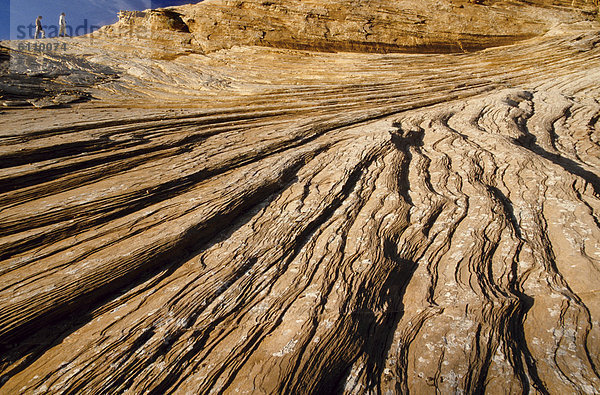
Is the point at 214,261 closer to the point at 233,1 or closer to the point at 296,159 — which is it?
the point at 296,159

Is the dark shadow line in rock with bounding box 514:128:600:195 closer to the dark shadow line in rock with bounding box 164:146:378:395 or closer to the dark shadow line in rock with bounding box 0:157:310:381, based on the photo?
the dark shadow line in rock with bounding box 164:146:378:395

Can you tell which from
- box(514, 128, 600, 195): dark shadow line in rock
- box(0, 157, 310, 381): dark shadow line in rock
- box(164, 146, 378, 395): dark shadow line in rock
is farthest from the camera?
box(514, 128, 600, 195): dark shadow line in rock

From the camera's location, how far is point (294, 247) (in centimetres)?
489

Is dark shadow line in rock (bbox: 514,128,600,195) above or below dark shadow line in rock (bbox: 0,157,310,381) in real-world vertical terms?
above

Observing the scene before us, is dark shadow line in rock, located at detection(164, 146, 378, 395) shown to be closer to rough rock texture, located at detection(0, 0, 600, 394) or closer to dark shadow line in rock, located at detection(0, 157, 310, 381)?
rough rock texture, located at detection(0, 0, 600, 394)

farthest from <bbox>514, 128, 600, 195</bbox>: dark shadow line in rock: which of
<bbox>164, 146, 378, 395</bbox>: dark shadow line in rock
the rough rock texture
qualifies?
<bbox>164, 146, 378, 395</bbox>: dark shadow line in rock

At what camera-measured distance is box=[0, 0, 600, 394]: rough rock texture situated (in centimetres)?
326

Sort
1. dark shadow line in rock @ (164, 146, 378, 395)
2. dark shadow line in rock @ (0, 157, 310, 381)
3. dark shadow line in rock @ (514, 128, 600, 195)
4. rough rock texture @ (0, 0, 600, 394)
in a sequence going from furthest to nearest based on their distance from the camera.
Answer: dark shadow line in rock @ (514, 128, 600, 195) < dark shadow line in rock @ (0, 157, 310, 381) < rough rock texture @ (0, 0, 600, 394) < dark shadow line in rock @ (164, 146, 378, 395)

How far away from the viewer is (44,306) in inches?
140

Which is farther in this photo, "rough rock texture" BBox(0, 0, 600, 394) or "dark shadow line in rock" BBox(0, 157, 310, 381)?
"dark shadow line in rock" BBox(0, 157, 310, 381)

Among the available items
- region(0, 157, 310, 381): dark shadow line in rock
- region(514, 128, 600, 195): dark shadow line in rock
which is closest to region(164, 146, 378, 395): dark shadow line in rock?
region(0, 157, 310, 381): dark shadow line in rock

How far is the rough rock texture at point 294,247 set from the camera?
3.26 metres

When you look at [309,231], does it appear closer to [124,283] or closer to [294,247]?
[294,247]

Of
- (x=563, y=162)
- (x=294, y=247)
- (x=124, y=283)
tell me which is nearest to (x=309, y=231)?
(x=294, y=247)
